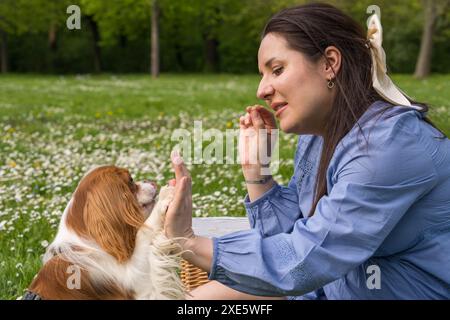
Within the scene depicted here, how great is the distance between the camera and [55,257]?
9.01 feet

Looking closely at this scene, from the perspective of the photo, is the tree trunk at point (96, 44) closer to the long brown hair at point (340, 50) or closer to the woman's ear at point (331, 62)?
the long brown hair at point (340, 50)

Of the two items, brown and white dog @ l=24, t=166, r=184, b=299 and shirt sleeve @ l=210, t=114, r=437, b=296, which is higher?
shirt sleeve @ l=210, t=114, r=437, b=296

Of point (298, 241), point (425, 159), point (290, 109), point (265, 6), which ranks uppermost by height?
point (265, 6)

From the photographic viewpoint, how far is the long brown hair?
2.30m

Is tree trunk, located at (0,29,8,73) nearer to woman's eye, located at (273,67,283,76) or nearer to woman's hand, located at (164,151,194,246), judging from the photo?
woman's eye, located at (273,67,283,76)

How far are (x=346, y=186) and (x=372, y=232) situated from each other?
0.55ft

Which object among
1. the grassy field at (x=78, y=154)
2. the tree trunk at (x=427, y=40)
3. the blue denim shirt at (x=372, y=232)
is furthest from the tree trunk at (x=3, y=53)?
the blue denim shirt at (x=372, y=232)

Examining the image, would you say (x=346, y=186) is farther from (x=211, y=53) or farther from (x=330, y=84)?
(x=211, y=53)

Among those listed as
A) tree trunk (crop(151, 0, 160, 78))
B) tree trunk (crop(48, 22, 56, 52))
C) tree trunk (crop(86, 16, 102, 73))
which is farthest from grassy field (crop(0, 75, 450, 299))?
tree trunk (crop(48, 22, 56, 52))

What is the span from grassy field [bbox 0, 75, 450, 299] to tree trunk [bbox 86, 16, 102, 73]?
25.9 metres

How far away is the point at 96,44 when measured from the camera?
131 feet

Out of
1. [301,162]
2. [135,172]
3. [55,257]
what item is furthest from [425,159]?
[135,172]

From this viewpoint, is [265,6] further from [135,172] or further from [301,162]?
[301,162]
